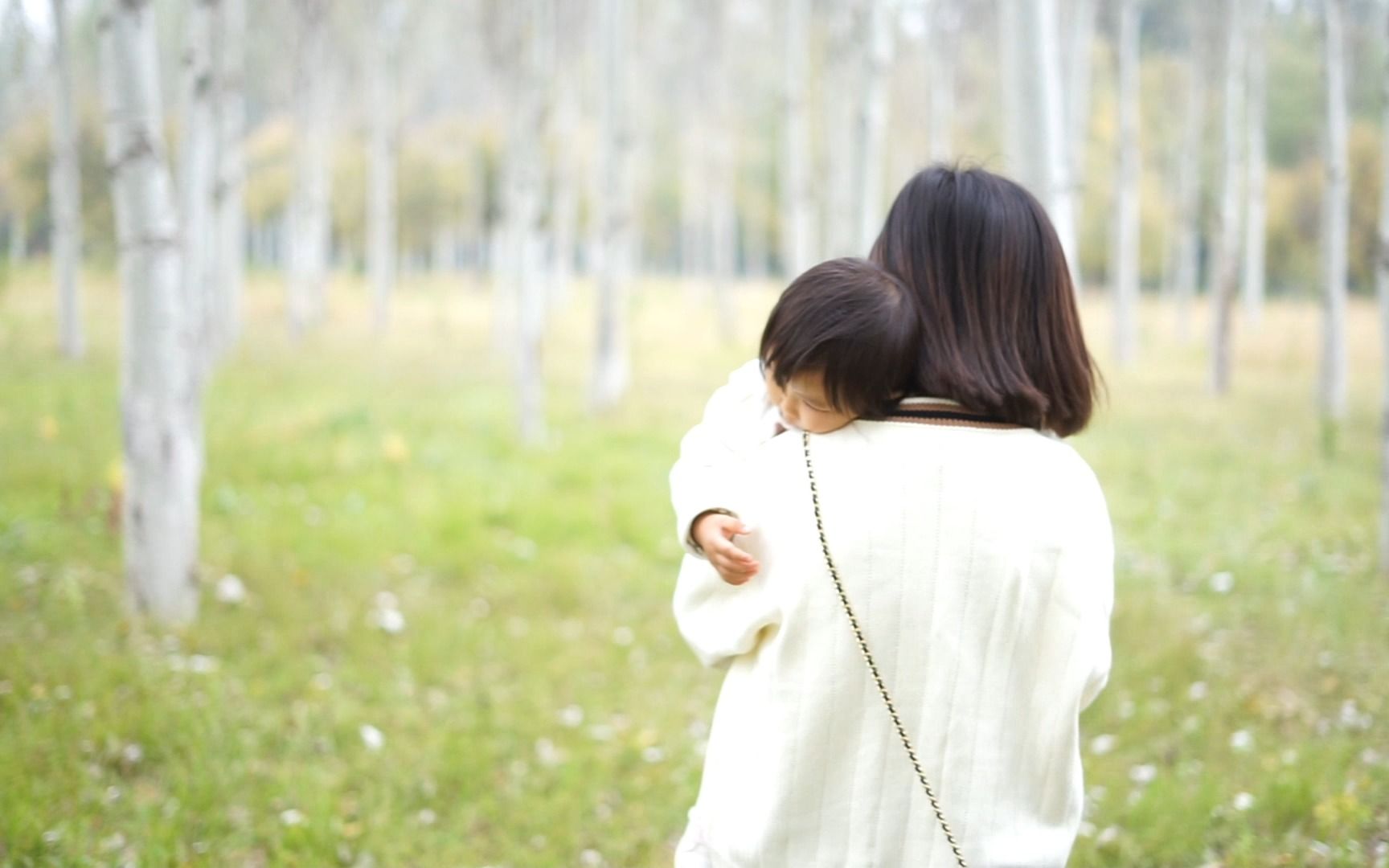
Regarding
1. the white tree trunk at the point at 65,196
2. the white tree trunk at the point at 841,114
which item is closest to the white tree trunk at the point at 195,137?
the white tree trunk at the point at 841,114

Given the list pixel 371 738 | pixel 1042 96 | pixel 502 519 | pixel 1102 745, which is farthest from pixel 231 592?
pixel 1042 96

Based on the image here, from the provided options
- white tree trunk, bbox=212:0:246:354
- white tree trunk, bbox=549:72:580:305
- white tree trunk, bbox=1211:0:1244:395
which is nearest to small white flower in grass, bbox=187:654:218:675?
white tree trunk, bbox=212:0:246:354

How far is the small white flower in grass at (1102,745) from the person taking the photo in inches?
172

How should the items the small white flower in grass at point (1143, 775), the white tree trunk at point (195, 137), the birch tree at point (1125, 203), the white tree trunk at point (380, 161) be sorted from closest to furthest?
the small white flower in grass at point (1143, 775), the white tree trunk at point (195, 137), the birch tree at point (1125, 203), the white tree trunk at point (380, 161)

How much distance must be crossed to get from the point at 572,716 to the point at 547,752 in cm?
36

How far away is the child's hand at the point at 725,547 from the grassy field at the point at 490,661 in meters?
0.45

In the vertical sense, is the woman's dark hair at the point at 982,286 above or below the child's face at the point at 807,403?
above

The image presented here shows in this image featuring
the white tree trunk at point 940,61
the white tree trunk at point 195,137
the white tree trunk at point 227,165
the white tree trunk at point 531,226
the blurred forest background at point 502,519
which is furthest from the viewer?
the white tree trunk at point 940,61

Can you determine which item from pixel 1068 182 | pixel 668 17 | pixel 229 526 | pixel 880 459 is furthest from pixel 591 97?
Answer: pixel 880 459

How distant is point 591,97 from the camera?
37.1 meters

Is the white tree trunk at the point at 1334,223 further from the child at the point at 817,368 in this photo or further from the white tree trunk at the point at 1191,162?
the child at the point at 817,368

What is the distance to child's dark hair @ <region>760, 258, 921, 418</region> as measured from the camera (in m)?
1.47

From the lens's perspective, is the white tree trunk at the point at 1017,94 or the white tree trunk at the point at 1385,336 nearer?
the white tree trunk at the point at 1017,94

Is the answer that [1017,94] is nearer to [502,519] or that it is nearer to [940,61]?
[502,519]
